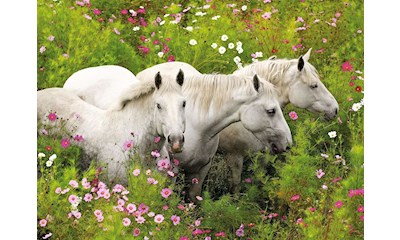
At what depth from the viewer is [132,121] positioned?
582cm

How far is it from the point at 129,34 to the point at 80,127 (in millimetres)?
2038

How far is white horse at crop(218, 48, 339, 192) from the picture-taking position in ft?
21.8

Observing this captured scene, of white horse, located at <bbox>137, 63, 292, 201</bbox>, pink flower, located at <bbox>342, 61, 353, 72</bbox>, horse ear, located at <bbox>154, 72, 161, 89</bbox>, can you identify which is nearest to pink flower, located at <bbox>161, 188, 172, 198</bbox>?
horse ear, located at <bbox>154, 72, 161, 89</bbox>

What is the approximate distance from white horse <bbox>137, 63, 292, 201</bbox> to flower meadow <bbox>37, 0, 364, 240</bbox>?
16cm

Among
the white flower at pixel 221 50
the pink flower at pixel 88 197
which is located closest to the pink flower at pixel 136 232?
the pink flower at pixel 88 197

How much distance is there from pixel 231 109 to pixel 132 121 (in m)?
0.76

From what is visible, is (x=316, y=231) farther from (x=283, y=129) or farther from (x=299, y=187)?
(x=283, y=129)

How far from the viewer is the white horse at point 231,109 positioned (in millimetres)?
5996

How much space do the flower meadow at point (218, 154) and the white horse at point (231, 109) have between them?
16cm

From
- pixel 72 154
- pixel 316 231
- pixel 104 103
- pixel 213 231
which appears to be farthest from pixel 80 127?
pixel 316 231

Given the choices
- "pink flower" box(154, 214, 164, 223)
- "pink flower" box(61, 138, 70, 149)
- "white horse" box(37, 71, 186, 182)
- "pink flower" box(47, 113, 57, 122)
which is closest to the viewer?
"pink flower" box(154, 214, 164, 223)

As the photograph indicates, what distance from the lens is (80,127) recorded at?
607 centimetres

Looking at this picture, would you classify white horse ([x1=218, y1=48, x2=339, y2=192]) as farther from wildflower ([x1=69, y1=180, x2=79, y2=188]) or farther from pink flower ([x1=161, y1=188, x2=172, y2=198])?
wildflower ([x1=69, y1=180, x2=79, y2=188])

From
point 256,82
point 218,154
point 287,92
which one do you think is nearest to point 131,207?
point 256,82
